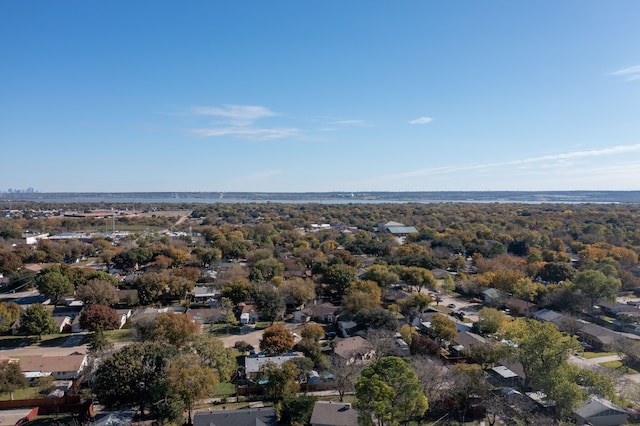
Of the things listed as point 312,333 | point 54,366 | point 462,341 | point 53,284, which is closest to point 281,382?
point 312,333

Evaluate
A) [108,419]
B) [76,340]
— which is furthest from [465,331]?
[76,340]

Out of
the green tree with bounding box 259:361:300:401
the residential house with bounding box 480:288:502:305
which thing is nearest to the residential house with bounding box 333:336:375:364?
the green tree with bounding box 259:361:300:401

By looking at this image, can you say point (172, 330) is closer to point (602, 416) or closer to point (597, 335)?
point (602, 416)

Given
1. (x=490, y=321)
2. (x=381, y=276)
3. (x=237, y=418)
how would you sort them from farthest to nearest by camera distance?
(x=381, y=276)
(x=490, y=321)
(x=237, y=418)

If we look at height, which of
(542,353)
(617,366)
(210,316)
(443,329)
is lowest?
(617,366)

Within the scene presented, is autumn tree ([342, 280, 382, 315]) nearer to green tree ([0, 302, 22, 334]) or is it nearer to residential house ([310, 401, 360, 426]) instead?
residential house ([310, 401, 360, 426])

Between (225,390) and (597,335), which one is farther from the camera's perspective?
(597,335)

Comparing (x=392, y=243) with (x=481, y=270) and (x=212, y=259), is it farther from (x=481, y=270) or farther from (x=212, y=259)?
(x=212, y=259)
